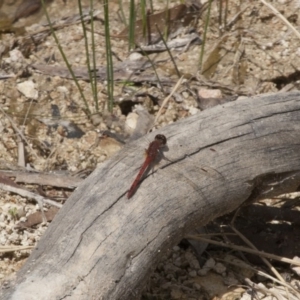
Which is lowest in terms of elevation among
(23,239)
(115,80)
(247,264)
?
(247,264)

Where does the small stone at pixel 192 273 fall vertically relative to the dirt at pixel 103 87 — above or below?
below

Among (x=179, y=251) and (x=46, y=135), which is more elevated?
(x=46, y=135)

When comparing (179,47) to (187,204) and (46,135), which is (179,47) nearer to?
(46,135)

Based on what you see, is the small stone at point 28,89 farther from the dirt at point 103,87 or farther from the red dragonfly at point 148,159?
the red dragonfly at point 148,159

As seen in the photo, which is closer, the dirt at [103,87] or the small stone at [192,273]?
the small stone at [192,273]

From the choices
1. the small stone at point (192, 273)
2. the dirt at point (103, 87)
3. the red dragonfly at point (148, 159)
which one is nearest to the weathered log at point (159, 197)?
the red dragonfly at point (148, 159)

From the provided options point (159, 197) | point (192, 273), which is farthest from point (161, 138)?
point (192, 273)

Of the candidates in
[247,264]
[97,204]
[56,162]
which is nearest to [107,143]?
[56,162]
